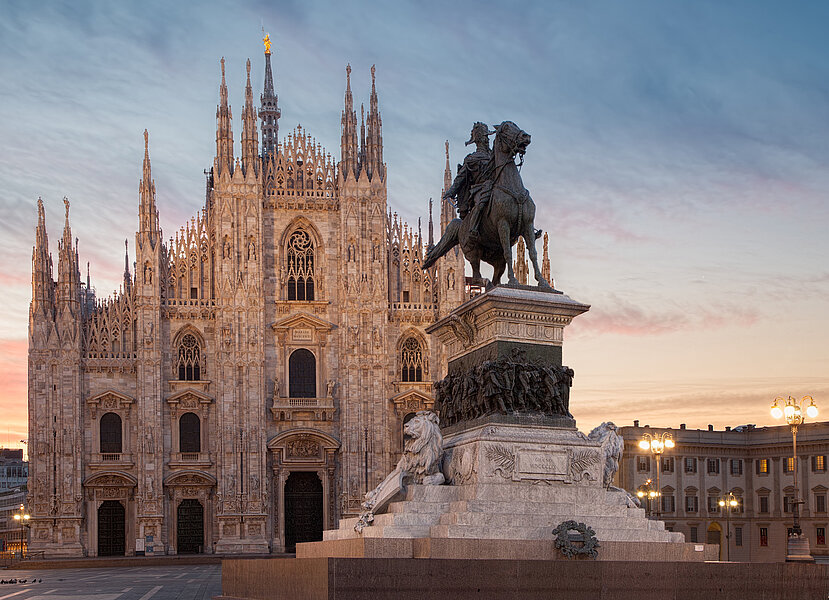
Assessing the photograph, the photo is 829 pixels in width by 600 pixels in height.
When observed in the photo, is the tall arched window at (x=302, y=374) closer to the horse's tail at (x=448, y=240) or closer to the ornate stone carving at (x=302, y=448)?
the ornate stone carving at (x=302, y=448)

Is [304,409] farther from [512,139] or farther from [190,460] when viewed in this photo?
[512,139]

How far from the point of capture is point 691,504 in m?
71.8

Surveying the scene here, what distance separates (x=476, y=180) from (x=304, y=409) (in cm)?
3799

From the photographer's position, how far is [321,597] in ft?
42.1

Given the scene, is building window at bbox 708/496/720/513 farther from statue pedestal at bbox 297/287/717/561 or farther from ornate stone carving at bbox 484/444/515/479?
ornate stone carving at bbox 484/444/515/479

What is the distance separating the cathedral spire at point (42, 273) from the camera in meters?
53.1

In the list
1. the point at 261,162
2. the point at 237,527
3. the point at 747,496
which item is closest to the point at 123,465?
the point at 237,527

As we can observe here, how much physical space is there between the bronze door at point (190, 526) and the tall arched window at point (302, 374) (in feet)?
21.3

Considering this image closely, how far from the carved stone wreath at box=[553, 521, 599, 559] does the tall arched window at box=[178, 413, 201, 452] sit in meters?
41.2

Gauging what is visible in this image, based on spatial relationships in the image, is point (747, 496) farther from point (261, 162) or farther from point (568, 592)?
point (568, 592)

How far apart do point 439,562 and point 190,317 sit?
138 feet

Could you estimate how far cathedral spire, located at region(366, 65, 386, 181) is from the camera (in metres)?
56.0

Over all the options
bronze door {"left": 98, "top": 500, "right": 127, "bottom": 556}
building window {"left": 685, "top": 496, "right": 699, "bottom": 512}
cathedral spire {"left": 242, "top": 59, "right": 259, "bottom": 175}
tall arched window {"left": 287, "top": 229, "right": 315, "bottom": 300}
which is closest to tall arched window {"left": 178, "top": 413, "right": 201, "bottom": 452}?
bronze door {"left": 98, "top": 500, "right": 127, "bottom": 556}

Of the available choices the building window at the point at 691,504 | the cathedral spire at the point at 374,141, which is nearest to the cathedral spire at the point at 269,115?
the cathedral spire at the point at 374,141
